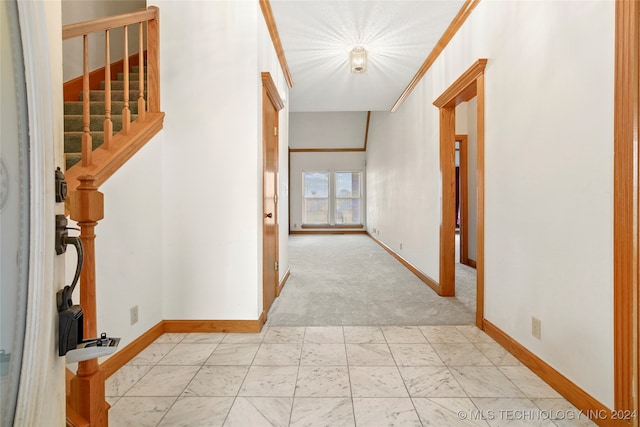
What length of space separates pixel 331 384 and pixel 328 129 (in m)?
8.10

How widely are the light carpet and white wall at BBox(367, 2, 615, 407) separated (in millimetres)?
599

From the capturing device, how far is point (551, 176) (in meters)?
1.65

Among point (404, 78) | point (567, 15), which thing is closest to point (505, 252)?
point (567, 15)

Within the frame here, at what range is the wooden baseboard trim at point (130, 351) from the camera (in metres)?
1.71

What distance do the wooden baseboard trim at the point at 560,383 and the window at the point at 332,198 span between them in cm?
748

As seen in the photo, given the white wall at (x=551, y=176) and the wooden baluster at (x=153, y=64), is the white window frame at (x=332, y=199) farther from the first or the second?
the wooden baluster at (x=153, y=64)

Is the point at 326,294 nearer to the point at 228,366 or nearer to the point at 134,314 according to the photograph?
the point at 228,366

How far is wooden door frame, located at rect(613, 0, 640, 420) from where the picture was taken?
1.20 metres

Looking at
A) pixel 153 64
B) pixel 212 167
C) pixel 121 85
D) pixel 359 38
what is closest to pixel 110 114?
pixel 153 64

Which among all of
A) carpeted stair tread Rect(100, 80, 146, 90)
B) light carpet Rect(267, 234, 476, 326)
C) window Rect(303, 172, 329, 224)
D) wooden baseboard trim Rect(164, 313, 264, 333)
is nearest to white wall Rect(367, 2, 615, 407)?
light carpet Rect(267, 234, 476, 326)

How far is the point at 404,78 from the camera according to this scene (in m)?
4.08

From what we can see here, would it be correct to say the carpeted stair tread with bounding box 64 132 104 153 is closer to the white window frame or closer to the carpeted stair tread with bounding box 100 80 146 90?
the carpeted stair tread with bounding box 100 80 146 90

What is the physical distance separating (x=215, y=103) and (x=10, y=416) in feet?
6.95

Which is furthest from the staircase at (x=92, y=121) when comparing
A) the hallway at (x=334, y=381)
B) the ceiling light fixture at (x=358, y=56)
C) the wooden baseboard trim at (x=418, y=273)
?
the wooden baseboard trim at (x=418, y=273)
